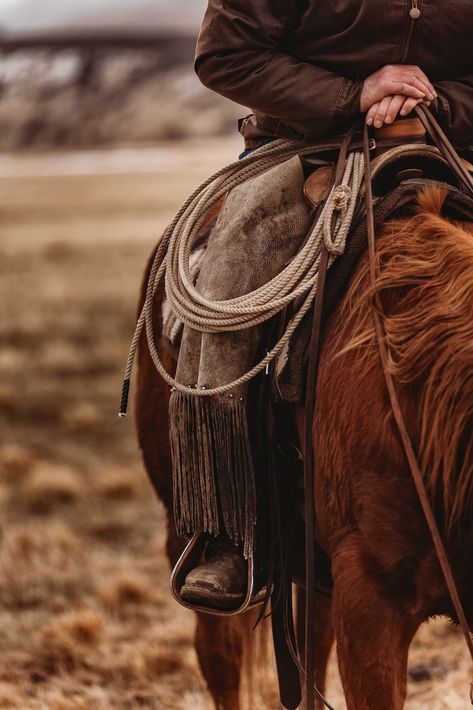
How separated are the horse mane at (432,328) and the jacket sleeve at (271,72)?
1.13 ft

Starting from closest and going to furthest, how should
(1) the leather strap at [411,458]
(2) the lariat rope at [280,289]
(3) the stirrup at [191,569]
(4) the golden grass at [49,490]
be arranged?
(1) the leather strap at [411,458]
(2) the lariat rope at [280,289]
(3) the stirrup at [191,569]
(4) the golden grass at [49,490]

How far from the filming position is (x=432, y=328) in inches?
75.9

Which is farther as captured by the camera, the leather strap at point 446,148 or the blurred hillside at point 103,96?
the blurred hillside at point 103,96

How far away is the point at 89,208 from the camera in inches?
1158

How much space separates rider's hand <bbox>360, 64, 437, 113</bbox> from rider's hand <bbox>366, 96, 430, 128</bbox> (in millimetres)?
10

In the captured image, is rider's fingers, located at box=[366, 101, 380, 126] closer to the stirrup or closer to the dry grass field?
the stirrup

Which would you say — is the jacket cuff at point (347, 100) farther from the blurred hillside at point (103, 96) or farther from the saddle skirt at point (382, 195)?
the blurred hillside at point (103, 96)

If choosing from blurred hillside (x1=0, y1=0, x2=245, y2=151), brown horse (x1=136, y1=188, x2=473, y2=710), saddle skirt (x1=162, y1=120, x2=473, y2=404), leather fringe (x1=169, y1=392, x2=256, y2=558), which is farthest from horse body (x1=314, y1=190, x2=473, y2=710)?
blurred hillside (x1=0, y1=0, x2=245, y2=151)

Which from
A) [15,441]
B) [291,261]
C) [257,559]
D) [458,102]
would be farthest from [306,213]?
[15,441]

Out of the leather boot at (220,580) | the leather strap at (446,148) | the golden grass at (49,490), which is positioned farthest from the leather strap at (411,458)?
the golden grass at (49,490)

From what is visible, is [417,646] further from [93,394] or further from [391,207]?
[93,394]

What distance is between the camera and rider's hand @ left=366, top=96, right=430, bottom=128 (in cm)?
224

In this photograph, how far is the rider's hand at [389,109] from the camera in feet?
7.35

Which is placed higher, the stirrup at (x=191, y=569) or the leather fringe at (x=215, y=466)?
the leather fringe at (x=215, y=466)
